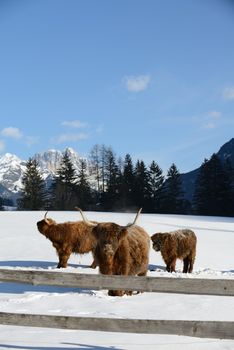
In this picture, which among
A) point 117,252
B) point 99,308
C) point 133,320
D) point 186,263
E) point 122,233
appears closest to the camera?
point 133,320

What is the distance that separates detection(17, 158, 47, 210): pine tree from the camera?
186 feet

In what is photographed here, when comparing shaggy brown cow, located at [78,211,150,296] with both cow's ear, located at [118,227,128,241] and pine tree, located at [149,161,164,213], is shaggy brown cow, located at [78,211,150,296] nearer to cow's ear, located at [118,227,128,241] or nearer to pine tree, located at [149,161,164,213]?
cow's ear, located at [118,227,128,241]

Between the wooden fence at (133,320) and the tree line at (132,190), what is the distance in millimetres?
46703

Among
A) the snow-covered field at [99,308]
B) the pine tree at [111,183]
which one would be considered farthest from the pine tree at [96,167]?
the snow-covered field at [99,308]

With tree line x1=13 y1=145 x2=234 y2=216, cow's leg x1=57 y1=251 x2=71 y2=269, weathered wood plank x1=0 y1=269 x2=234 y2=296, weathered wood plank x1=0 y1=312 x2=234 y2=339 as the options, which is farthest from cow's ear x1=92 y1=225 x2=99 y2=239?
tree line x1=13 y1=145 x2=234 y2=216

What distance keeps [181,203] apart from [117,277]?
169 feet

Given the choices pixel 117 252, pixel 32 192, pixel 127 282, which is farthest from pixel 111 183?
pixel 127 282

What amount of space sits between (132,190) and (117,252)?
47.4 m

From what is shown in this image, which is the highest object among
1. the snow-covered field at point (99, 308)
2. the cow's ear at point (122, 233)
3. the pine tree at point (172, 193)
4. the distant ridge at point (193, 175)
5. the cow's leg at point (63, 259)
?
Answer: the distant ridge at point (193, 175)

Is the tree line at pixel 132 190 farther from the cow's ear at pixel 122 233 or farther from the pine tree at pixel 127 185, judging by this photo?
the cow's ear at pixel 122 233

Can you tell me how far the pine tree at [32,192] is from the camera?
56594 mm

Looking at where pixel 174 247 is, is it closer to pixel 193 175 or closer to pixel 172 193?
pixel 172 193

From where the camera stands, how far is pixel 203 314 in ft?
25.2

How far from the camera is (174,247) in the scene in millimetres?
14656
